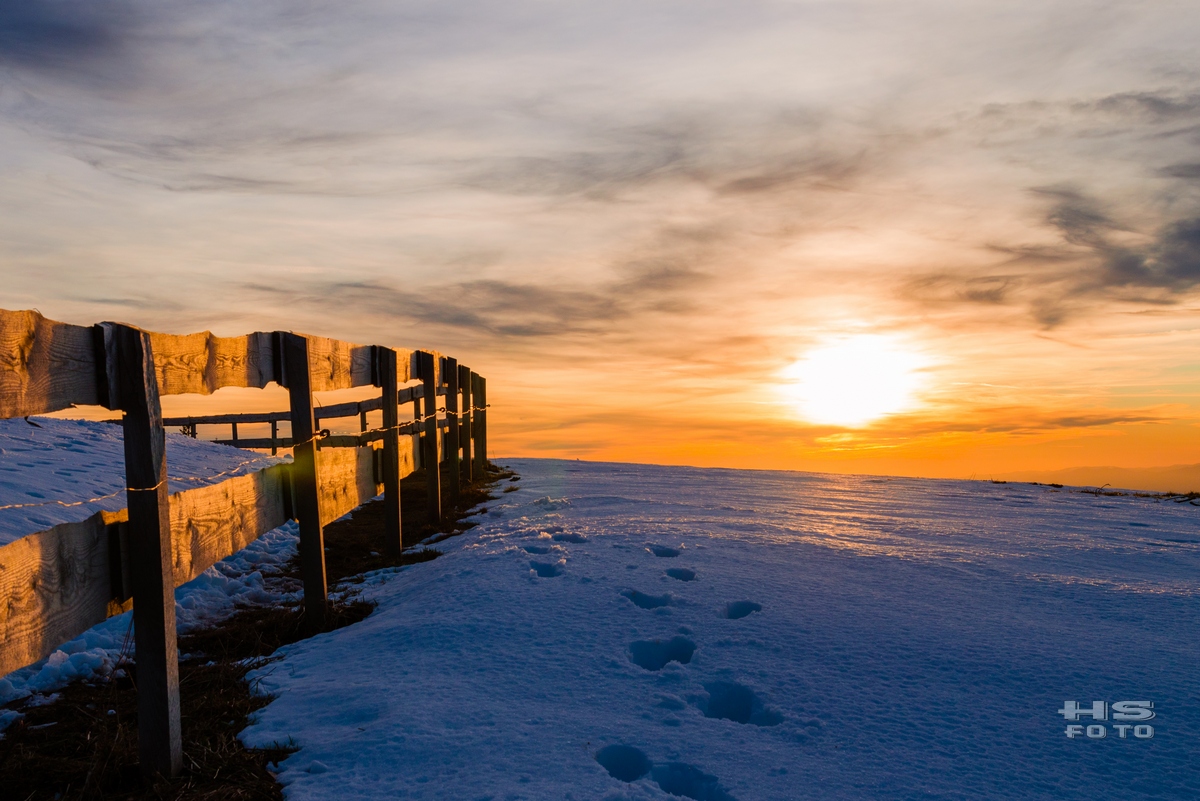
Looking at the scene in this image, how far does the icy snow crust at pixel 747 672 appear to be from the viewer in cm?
292

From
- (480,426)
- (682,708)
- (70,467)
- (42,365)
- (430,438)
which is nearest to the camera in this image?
(42,365)

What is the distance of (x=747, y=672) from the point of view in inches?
147

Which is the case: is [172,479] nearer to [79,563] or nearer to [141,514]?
[141,514]

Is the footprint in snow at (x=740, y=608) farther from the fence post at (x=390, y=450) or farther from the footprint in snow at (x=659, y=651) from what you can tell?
the fence post at (x=390, y=450)

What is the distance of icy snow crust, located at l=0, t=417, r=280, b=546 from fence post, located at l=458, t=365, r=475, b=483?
3.53m

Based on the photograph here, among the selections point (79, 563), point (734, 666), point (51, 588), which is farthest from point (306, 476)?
point (734, 666)

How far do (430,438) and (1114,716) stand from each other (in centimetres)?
750

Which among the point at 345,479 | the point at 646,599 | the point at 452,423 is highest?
the point at 452,423

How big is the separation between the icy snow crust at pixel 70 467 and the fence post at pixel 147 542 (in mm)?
1807

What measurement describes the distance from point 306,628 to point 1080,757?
4779mm

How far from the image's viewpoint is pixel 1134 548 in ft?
21.5

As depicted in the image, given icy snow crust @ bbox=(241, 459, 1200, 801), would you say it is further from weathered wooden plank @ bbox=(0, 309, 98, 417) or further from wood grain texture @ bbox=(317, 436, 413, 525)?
weathered wooden plank @ bbox=(0, 309, 98, 417)

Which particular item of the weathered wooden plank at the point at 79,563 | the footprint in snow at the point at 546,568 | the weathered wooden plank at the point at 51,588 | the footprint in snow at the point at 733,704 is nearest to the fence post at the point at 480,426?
the footprint in snow at the point at 546,568

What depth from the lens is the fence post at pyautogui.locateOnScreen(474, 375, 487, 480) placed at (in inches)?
605
